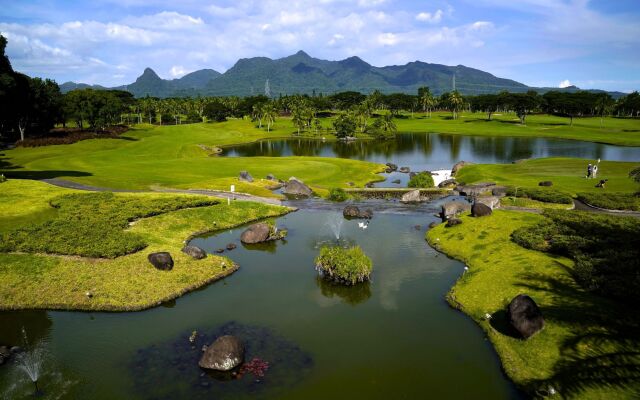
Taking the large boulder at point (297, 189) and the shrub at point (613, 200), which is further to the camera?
the large boulder at point (297, 189)

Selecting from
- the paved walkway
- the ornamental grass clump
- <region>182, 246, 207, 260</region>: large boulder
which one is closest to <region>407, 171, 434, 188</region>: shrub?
the paved walkway

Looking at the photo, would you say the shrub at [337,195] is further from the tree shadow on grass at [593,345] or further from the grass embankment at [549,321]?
the tree shadow on grass at [593,345]

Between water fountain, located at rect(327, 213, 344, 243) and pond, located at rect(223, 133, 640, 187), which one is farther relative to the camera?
pond, located at rect(223, 133, 640, 187)

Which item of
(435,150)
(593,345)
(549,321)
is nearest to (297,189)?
(549,321)

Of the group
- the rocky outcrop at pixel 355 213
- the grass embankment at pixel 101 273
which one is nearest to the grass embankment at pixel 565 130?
the rocky outcrop at pixel 355 213

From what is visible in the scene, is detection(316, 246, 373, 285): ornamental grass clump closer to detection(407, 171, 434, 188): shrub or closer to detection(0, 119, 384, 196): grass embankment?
detection(0, 119, 384, 196): grass embankment

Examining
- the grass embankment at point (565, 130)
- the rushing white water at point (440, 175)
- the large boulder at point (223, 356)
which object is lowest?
the large boulder at point (223, 356)
